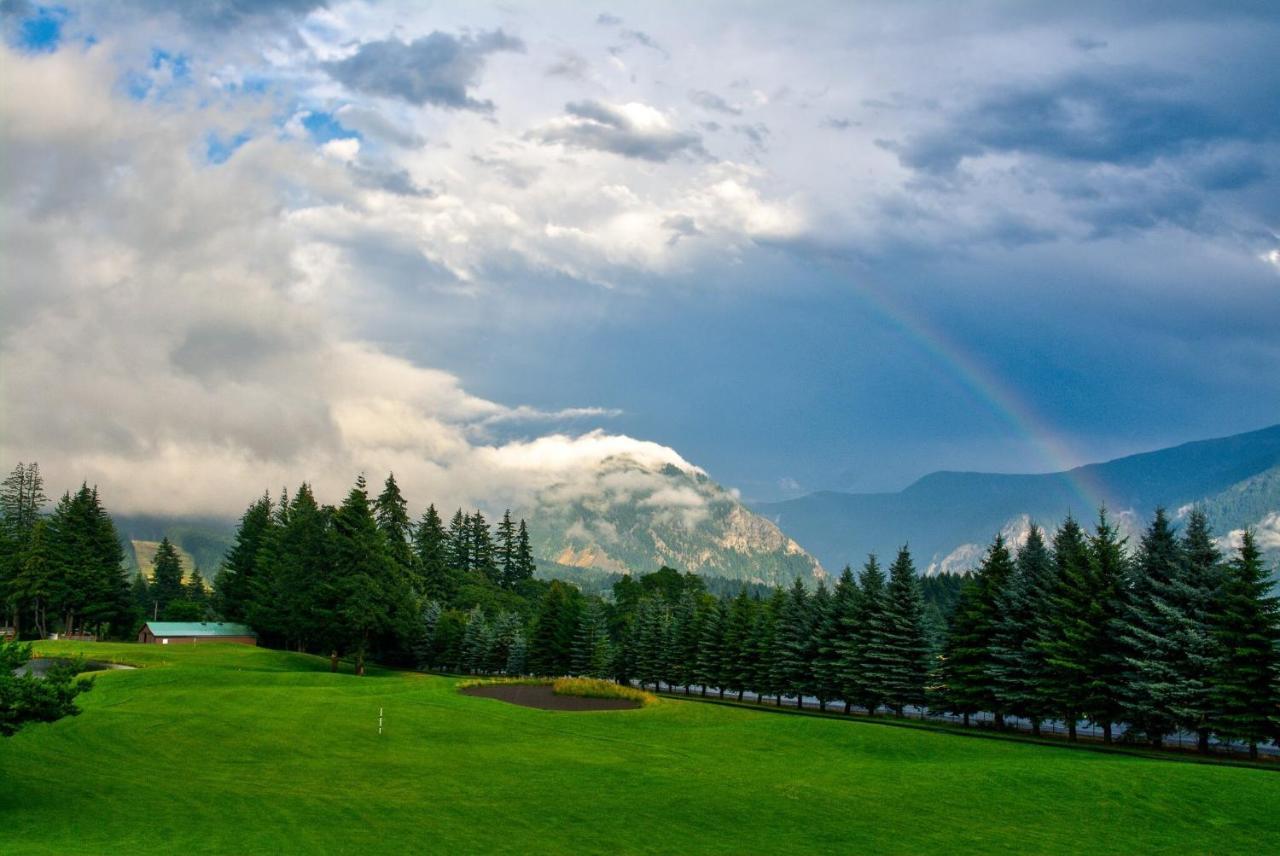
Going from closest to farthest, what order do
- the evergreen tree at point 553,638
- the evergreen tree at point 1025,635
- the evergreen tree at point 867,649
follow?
the evergreen tree at point 1025,635
the evergreen tree at point 867,649
the evergreen tree at point 553,638

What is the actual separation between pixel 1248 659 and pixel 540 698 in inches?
1607

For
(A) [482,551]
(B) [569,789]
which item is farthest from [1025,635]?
(A) [482,551]

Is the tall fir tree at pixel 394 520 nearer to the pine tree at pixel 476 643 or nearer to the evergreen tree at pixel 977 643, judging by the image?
the pine tree at pixel 476 643

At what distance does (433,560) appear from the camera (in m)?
143

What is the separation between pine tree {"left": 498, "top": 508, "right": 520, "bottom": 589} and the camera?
185m

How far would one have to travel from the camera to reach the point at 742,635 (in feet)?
273

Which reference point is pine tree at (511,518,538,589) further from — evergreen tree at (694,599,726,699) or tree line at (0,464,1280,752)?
evergreen tree at (694,599,726,699)

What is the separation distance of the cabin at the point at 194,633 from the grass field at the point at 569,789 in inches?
2819

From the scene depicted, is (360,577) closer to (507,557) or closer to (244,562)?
(244,562)

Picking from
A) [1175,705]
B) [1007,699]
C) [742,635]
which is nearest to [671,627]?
[742,635]

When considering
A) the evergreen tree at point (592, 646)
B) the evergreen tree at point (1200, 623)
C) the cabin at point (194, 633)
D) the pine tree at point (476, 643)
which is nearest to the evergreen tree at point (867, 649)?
the evergreen tree at point (1200, 623)

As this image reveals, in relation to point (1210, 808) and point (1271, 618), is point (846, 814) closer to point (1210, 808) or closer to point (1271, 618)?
Answer: point (1210, 808)

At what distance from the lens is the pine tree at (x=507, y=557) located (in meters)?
185

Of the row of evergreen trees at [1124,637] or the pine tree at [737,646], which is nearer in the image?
the row of evergreen trees at [1124,637]
